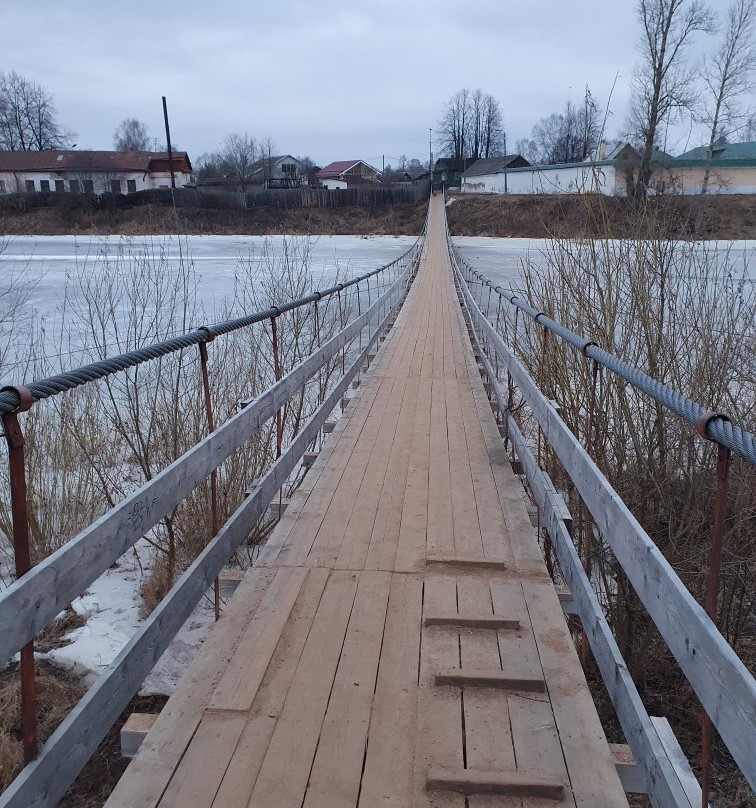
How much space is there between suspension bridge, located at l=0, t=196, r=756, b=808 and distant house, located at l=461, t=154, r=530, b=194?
6923 cm

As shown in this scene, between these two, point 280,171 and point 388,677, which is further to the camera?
point 280,171

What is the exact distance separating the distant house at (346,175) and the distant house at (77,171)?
81.6 ft

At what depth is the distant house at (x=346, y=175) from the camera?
9188cm

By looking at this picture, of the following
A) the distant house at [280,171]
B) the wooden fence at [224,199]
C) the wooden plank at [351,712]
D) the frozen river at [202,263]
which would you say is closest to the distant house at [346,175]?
the distant house at [280,171]

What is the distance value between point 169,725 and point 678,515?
16.0 ft

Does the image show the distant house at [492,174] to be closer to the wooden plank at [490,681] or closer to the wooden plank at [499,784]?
the wooden plank at [490,681]

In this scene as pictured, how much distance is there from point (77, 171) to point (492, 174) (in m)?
40.0

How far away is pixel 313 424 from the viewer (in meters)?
5.03

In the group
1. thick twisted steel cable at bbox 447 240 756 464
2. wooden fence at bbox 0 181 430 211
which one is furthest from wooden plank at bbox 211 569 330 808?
wooden fence at bbox 0 181 430 211

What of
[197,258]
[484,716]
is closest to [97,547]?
[484,716]

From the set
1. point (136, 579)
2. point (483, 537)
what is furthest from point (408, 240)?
point (483, 537)

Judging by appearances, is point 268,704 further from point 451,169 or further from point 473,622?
point 451,169

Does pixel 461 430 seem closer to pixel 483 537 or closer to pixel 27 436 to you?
pixel 483 537

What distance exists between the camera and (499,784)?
1.97m
